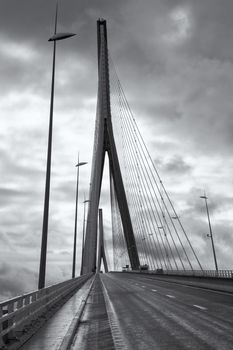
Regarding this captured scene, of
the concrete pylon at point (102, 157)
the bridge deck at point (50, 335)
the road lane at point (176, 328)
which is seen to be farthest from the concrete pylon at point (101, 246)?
the bridge deck at point (50, 335)

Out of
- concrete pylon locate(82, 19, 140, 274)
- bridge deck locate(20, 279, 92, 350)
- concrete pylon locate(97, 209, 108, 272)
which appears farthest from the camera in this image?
concrete pylon locate(97, 209, 108, 272)

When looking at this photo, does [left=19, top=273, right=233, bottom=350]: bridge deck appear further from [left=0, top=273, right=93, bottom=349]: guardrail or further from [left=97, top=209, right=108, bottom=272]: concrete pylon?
[left=97, top=209, right=108, bottom=272]: concrete pylon

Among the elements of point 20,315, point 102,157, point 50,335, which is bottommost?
point 50,335

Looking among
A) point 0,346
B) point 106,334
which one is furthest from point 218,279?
point 0,346

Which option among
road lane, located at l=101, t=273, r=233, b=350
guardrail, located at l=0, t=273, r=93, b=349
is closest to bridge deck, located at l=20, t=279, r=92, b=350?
guardrail, located at l=0, t=273, r=93, b=349

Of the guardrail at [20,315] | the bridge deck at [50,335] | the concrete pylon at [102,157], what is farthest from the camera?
→ the concrete pylon at [102,157]

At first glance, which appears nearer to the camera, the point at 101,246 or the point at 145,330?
the point at 145,330

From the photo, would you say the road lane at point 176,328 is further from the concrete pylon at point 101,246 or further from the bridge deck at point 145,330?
the concrete pylon at point 101,246

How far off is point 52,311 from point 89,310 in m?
1.61

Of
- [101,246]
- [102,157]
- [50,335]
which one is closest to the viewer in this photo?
[50,335]

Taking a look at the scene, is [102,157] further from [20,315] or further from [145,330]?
[20,315]

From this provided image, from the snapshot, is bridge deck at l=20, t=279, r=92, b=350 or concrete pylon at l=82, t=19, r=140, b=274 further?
concrete pylon at l=82, t=19, r=140, b=274

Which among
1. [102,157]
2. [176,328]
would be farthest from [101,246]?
[176,328]

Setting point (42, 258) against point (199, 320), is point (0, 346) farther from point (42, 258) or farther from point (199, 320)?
point (42, 258)
